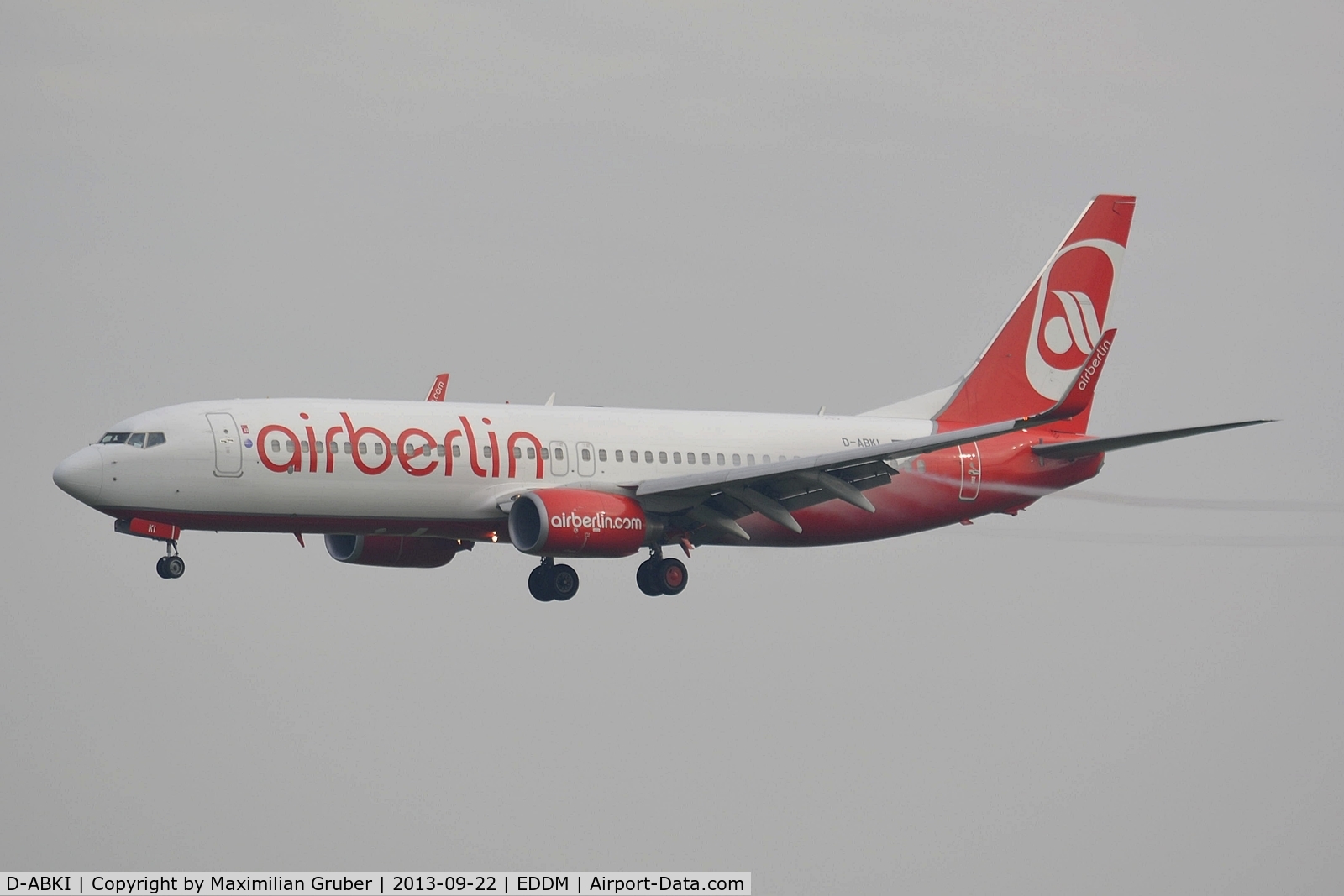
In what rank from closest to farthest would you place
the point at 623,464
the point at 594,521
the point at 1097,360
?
the point at 594,521 → the point at 623,464 → the point at 1097,360

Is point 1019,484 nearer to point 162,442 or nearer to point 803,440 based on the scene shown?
point 803,440

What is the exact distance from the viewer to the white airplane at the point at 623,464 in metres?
48.7

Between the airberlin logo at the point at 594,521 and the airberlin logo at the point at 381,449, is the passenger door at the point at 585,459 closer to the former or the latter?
the airberlin logo at the point at 381,449

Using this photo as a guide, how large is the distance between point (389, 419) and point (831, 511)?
12.9 metres

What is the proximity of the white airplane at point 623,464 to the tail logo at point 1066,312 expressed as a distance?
5cm

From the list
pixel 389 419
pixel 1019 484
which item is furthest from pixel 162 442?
pixel 1019 484

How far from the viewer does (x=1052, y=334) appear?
61.2m

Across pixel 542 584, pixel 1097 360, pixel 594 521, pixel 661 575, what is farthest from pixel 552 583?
pixel 1097 360

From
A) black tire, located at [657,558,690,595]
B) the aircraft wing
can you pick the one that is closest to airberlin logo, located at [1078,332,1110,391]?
the aircraft wing

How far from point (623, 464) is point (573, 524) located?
380 cm

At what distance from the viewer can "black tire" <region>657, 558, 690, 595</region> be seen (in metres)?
54.8

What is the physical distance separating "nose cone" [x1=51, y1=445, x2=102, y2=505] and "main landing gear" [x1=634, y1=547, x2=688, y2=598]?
14.5 m

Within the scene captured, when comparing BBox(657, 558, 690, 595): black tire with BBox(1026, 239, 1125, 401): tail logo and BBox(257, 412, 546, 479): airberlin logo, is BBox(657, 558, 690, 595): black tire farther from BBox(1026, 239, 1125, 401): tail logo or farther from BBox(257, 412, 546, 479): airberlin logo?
BBox(1026, 239, 1125, 401): tail logo

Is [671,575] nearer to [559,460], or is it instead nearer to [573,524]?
[559,460]
